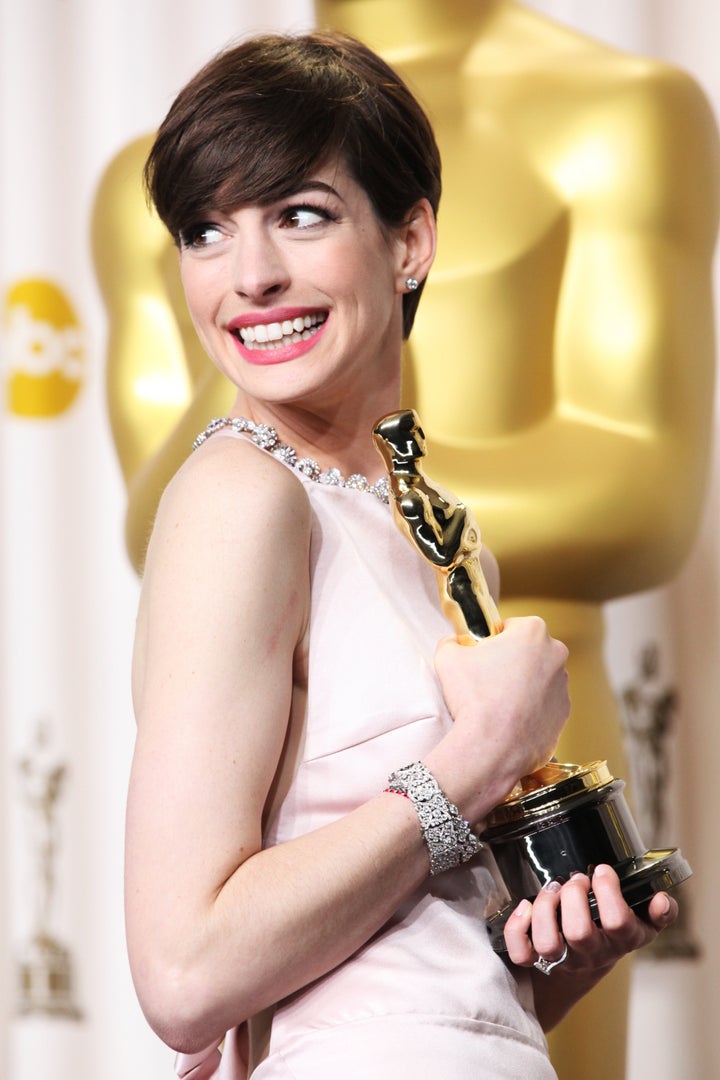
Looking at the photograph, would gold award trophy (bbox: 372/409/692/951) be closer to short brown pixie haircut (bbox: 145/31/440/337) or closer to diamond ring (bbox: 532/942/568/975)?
diamond ring (bbox: 532/942/568/975)

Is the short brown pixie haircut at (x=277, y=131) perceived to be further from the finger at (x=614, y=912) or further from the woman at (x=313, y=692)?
the finger at (x=614, y=912)

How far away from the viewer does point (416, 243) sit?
3.42ft

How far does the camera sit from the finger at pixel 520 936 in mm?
833

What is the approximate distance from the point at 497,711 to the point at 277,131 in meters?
0.37

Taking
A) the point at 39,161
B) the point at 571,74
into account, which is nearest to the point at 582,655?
the point at 571,74

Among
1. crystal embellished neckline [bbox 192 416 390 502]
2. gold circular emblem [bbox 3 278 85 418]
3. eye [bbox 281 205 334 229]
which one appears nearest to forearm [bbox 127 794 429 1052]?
crystal embellished neckline [bbox 192 416 390 502]

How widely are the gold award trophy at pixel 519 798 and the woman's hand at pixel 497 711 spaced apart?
17 mm

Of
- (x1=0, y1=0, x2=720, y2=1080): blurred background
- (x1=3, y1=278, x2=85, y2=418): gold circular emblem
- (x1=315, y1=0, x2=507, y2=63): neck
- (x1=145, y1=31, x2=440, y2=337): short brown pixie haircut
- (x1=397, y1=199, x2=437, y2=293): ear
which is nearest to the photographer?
(x1=145, y1=31, x2=440, y2=337): short brown pixie haircut

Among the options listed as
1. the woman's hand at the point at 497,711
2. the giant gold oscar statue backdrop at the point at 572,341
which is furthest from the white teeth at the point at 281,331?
the giant gold oscar statue backdrop at the point at 572,341

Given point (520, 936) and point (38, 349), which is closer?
point (520, 936)

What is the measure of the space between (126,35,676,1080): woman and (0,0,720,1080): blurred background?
0.96 meters

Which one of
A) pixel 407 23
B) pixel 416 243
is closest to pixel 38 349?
pixel 407 23

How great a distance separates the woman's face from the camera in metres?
0.93

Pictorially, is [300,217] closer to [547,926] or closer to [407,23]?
[547,926]
